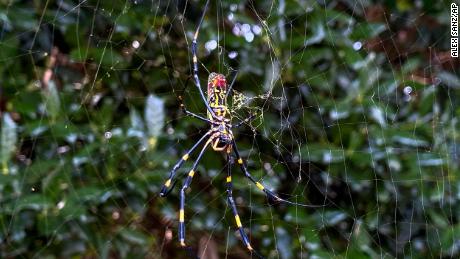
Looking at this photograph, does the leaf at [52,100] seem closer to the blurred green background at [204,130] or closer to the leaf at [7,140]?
the blurred green background at [204,130]

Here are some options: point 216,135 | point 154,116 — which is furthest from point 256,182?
point 154,116

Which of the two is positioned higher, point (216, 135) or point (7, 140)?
point (216, 135)

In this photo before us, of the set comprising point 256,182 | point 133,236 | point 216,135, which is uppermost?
point 216,135

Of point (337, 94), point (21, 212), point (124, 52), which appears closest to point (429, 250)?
point (337, 94)

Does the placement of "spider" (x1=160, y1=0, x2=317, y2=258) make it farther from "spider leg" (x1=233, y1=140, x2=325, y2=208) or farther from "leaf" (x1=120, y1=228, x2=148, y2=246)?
"leaf" (x1=120, y1=228, x2=148, y2=246)

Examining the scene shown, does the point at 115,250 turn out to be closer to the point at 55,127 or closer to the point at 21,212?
the point at 21,212

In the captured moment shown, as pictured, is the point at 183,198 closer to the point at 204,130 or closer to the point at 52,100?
the point at 204,130

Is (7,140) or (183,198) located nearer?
(183,198)

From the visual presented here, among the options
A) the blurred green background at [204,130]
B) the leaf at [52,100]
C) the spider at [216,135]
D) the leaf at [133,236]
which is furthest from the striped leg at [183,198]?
the leaf at [52,100]
